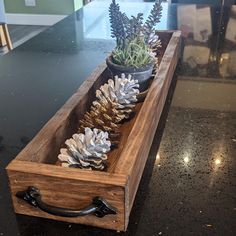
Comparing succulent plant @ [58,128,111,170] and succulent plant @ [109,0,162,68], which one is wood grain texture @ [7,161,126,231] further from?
succulent plant @ [109,0,162,68]

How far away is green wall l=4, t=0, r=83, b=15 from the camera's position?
4.61 meters

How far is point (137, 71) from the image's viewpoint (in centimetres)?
86

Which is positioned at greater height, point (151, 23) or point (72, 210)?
point (151, 23)

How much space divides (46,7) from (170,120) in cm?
418

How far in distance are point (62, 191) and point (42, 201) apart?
4 centimetres

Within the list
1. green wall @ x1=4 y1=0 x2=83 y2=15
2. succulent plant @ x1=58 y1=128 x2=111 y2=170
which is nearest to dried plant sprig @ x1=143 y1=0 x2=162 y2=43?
succulent plant @ x1=58 y1=128 x2=111 y2=170

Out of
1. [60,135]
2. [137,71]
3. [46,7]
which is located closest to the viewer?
[60,135]

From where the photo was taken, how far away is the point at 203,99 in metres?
1.00

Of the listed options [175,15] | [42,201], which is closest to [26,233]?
[42,201]

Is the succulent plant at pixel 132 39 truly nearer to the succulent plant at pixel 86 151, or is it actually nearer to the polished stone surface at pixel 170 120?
the polished stone surface at pixel 170 120

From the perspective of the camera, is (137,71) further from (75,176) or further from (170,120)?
(75,176)

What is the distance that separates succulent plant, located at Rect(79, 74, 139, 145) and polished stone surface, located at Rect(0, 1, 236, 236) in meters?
0.10

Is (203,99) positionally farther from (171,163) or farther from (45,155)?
(45,155)

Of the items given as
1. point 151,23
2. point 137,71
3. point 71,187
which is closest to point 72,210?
point 71,187
